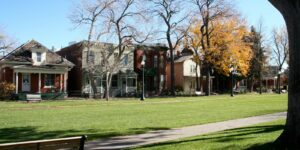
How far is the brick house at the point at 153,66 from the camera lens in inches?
2333

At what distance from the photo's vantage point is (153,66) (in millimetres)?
61438

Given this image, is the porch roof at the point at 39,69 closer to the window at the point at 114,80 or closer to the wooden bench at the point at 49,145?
the window at the point at 114,80

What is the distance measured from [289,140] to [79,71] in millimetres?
44877

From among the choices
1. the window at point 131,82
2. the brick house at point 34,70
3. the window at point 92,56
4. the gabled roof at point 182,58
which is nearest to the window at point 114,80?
the window at point 131,82

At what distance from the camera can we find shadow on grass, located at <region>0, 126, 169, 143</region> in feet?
43.0

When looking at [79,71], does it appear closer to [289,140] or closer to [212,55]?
[212,55]

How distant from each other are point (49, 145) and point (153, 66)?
54680mm

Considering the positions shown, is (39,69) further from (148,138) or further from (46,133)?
(148,138)

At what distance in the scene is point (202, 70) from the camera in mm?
62375

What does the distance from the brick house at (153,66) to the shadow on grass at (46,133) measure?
143 ft

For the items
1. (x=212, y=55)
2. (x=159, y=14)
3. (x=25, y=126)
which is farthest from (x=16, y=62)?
(x=25, y=126)

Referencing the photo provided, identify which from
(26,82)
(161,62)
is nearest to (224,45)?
(161,62)

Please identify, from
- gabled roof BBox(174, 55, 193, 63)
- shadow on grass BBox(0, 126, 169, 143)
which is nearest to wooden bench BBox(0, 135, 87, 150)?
shadow on grass BBox(0, 126, 169, 143)

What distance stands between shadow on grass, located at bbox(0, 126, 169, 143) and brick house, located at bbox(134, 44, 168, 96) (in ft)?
143
